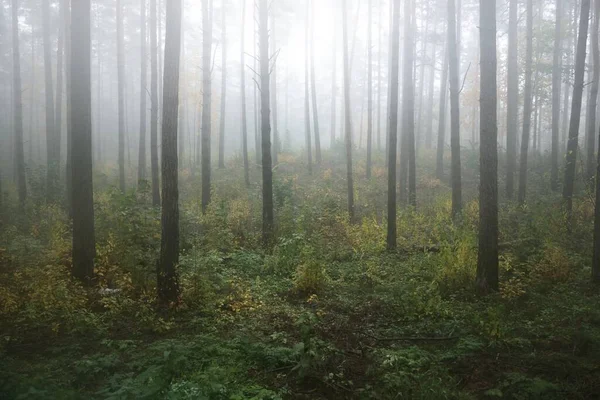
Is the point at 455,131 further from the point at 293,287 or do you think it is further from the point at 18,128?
the point at 18,128

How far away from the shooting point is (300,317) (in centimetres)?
645

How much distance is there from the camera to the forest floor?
4.65 metres

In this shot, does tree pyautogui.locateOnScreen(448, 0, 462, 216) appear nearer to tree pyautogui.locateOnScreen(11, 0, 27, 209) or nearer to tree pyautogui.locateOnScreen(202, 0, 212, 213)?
tree pyautogui.locateOnScreen(202, 0, 212, 213)

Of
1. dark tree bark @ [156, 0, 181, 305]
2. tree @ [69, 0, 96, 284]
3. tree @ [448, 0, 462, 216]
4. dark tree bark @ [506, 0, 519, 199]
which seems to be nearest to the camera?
dark tree bark @ [156, 0, 181, 305]

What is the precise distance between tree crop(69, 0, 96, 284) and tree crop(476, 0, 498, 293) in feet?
28.9

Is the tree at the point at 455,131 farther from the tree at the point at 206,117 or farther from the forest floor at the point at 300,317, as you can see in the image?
the tree at the point at 206,117

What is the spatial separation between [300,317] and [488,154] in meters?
5.14

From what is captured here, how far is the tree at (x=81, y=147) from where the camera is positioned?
8.61 metres

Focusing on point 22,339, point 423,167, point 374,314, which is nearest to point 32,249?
point 22,339

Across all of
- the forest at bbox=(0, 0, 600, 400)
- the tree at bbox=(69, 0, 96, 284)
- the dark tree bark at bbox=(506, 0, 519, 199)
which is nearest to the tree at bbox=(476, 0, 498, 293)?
the forest at bbox=(0, 0, 600, 400)

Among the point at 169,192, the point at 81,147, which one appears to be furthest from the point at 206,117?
the point at 169,192

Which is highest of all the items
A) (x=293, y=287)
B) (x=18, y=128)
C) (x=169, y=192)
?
(x=18, y=128)

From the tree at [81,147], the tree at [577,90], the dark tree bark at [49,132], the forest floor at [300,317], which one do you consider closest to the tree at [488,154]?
the forest floor at [300,317]

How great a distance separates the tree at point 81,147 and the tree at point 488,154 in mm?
8795
